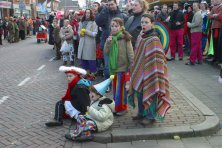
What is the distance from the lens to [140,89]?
17.0 ft

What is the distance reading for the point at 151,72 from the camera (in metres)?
4.99

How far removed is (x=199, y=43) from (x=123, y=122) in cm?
578

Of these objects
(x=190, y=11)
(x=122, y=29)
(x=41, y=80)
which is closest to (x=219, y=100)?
(x=122, y=29)

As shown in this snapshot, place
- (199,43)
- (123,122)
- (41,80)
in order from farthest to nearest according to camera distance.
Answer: (199,43) → (41,80) → (123,122)

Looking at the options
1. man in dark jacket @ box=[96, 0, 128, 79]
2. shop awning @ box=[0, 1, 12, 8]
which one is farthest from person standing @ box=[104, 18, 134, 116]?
shop awning @ box=[0, 1, 12, 8]

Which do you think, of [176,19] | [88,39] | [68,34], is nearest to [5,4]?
[68,34]

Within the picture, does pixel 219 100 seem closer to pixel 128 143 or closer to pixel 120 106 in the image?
pixel 120 106

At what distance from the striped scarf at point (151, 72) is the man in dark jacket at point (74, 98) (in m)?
0.82

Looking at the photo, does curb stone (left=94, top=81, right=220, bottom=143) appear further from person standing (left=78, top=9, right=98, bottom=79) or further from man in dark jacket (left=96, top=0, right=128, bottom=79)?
person standing (left=78, top=9, right=98, bottom=79)

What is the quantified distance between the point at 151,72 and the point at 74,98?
134 cm

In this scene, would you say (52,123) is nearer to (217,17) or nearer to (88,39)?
(88,39)

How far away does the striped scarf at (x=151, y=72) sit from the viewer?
16.3ft

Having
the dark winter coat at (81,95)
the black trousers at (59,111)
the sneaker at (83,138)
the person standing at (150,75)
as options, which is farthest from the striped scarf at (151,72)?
the black trousers at (59,111)

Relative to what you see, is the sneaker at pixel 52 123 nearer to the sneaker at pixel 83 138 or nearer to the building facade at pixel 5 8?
the sneaker at pixel 83 138
